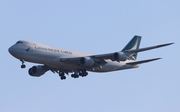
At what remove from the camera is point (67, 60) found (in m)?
74.6

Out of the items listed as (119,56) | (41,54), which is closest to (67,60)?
(41,54)

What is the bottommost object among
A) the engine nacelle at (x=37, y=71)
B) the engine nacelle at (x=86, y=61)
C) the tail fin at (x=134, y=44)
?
the engine nacelle at (x=37, y=71)

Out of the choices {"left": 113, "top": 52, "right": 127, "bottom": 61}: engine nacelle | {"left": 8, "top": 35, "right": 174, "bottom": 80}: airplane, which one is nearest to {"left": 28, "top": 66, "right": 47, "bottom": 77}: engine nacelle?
{"left": 8, "top": 35, "right": 174, "bottom": 80}: airplane

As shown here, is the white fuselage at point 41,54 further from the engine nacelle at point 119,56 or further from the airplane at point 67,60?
the engine nacelle at point 119,56

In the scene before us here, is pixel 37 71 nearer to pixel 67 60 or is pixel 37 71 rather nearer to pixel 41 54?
pixel 67 60

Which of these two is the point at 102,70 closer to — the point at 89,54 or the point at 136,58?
the point at 89,54

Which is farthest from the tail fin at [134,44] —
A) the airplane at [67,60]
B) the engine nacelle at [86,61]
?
the engine nacelle at [86,61]

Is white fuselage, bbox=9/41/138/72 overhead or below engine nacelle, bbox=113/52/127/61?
overhead

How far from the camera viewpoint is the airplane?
72750mm

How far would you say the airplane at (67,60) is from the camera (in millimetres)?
72750

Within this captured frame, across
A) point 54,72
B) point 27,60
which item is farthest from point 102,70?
point 27,60

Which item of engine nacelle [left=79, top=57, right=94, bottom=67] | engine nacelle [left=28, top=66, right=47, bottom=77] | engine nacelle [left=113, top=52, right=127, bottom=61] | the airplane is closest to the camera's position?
the airplane

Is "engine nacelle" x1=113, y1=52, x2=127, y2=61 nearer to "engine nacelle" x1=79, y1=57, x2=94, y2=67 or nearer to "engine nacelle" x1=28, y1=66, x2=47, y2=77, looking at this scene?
"engine nacelle" x1=79, y1=57, x2=94, y2=67

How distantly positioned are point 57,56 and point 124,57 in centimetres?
891
